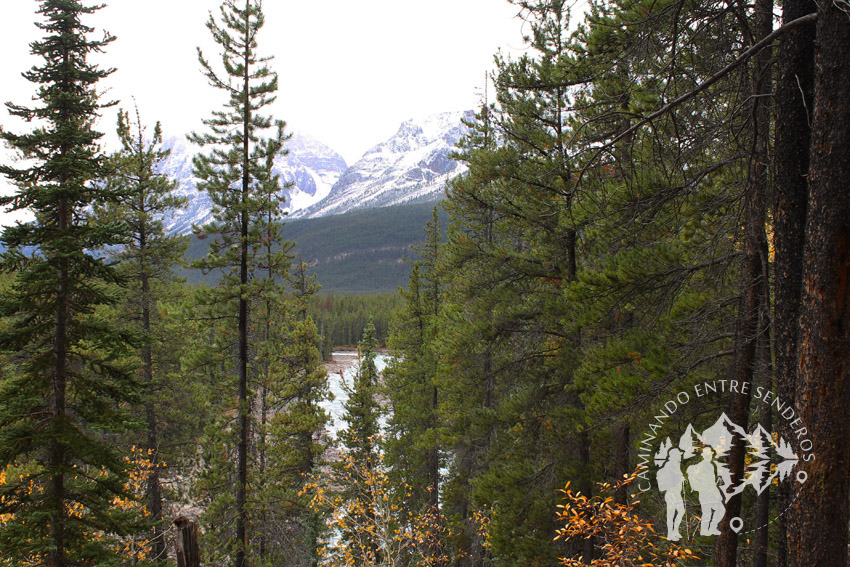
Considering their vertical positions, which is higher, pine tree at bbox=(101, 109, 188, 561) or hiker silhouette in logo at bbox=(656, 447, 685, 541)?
→ pine tree at bbox=(101, 109, 188, 561)

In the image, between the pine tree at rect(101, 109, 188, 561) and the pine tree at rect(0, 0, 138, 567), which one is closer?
the pine tree at rect(0, 0, 138, 567)

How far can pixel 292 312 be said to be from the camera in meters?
18.5

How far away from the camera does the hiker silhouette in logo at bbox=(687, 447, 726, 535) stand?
198 inches

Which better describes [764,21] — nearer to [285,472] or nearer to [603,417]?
[603,417]

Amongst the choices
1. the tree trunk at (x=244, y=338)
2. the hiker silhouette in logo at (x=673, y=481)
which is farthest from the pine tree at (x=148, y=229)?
the hiker silhouette in logo at (x=673, y=481)

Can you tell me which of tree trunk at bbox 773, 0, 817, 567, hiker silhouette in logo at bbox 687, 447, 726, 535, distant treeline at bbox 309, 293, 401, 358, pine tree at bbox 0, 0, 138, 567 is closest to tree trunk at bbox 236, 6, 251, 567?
pine tree at bbox 0, 0, 138, 567

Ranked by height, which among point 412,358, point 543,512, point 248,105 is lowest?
point 543,512

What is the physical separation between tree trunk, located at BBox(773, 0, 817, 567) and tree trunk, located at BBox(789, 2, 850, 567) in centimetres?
35

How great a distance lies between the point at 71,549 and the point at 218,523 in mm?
6602

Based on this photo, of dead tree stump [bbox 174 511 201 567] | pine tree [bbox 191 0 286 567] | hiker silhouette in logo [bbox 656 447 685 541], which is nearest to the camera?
dead tree stump [bbox 174 511 201 567]

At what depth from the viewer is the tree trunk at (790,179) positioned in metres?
3.28

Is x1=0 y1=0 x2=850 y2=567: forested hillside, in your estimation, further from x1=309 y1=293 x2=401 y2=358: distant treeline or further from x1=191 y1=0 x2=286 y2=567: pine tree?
x1=309 y1=293 x2=401 y2=358: distant treeline

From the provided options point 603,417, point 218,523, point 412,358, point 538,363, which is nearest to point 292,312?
point 412,358

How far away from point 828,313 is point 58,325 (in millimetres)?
8001
